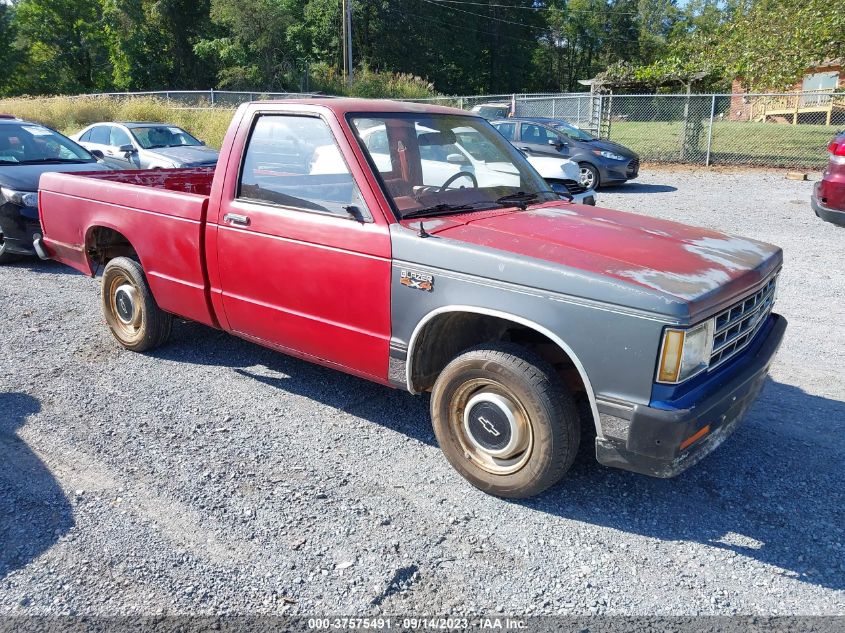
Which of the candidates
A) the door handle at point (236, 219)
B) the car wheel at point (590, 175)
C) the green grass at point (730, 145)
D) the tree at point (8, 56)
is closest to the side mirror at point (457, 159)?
the door handle at point (236, 219)

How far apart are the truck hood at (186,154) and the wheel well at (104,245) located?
7.17 metres

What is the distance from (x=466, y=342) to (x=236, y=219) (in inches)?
66.1

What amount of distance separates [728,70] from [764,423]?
64.8 feet

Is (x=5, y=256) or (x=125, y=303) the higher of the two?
(x=125, y=303)

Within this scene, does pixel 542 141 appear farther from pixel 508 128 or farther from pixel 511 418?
pixel 511 418

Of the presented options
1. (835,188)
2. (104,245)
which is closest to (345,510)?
(104,245)

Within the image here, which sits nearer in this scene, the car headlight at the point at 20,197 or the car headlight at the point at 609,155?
the car headlight at the point at 20,197

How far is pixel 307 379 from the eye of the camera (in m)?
5.10

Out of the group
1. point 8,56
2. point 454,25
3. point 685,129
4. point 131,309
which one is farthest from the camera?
point 454,25

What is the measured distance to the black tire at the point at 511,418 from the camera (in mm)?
3270

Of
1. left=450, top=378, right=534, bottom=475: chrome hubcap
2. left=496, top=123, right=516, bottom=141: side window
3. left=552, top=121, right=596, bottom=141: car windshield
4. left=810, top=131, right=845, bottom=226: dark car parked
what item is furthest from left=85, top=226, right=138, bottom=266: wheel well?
left=552, top=121, right=596, bottom=141: car windshield

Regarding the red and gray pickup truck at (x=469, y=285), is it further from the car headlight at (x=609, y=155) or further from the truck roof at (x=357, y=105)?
the car headlight at (x=609, y=155)

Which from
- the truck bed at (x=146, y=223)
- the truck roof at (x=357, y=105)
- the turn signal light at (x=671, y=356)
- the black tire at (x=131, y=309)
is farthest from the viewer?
the black tire at (x=131, y=309)

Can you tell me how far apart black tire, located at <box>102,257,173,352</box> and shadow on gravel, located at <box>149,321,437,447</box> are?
8.0 inches
